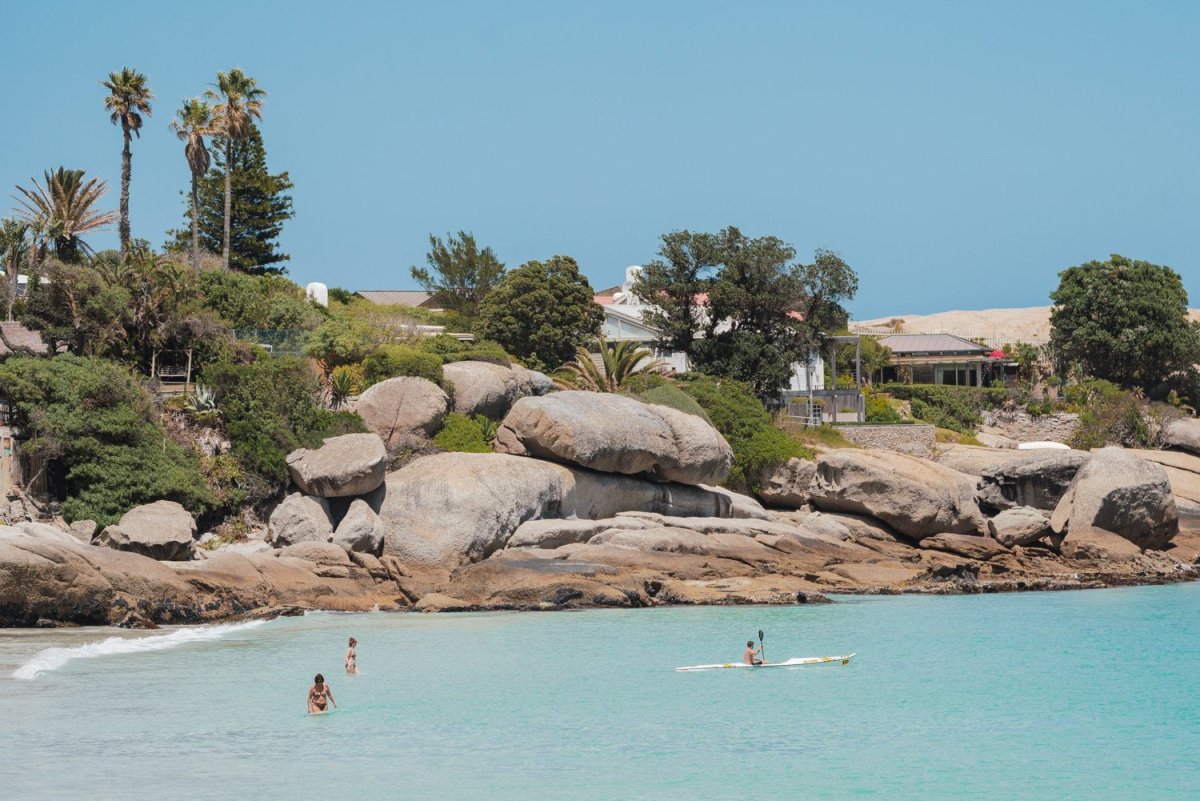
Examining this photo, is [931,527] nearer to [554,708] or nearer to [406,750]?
[554,708]

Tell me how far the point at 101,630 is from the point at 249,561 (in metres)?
4.39

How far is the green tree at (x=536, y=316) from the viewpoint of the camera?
52312 millimetres

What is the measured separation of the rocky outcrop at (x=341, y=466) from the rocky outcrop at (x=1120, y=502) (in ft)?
67.9

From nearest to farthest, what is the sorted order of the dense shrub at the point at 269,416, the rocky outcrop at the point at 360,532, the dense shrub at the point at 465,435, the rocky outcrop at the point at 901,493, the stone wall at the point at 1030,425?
the rocky outcrop at the point at 360,532 < the dense shrub at the point at 269,416 < the dense shrub at the point at 465,435 < the rocky outcrop at the point at 901,493 < the stone wall at the point at 1030,425

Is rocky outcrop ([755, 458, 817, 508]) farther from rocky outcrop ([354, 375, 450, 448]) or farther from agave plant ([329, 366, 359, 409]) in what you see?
agave plant ([329, 366, 359, 409])

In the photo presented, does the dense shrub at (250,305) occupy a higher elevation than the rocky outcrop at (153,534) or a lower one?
higher

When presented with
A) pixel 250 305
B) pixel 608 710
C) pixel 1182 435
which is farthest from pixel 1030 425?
pixel 608 710

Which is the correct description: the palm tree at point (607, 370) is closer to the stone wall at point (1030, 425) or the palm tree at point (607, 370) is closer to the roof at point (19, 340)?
the roof at point (19, 340)

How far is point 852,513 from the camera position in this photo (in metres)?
42.5

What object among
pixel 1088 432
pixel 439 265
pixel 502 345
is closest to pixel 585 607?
pixel 502 345

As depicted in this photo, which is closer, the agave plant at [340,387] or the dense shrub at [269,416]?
the dense shrub at [269,416]

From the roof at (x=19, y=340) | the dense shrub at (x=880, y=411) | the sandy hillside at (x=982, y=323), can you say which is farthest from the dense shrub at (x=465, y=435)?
the sandy hillside at (x=982, y=323)

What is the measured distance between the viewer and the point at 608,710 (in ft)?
69.7

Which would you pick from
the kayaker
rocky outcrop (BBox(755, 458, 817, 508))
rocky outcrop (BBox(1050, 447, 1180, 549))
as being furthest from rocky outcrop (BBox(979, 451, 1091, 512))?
the kayaker
